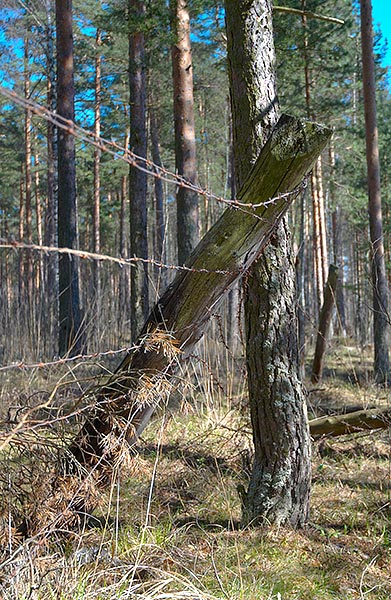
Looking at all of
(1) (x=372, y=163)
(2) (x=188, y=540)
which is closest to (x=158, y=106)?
(1) (x=372, y=163)

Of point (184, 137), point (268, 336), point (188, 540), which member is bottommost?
point (188, 540)

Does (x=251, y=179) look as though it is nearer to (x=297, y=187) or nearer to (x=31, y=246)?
(x=297, y=187)

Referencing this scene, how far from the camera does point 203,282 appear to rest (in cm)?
251

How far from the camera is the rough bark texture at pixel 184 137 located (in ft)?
27.9

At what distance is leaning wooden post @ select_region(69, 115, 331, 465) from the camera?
8.00 ft

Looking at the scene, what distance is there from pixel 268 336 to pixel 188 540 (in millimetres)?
1145

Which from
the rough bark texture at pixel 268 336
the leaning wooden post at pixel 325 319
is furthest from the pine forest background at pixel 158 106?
the rough bark texture at pixel 268 336

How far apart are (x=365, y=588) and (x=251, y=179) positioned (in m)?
1.93

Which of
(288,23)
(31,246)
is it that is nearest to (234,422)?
(31,246)

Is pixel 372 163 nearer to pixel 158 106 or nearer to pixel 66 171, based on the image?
pixel 66 171

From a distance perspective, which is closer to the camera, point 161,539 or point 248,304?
point 161,539

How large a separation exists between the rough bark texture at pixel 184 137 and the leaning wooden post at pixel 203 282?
581 cm

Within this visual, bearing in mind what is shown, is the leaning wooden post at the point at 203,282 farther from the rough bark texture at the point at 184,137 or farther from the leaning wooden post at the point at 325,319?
the rough bark texture at the point at 184,137

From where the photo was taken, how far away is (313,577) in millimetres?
2586
